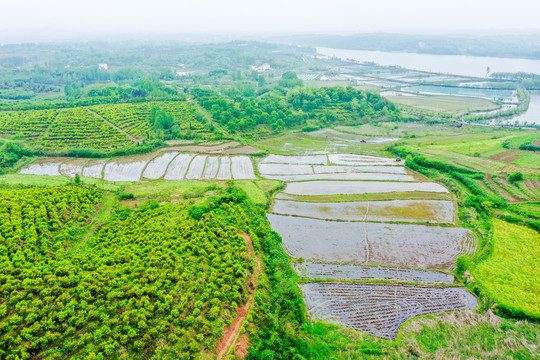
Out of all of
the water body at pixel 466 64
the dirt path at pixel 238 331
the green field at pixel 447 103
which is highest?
the water body at pixel 466 64

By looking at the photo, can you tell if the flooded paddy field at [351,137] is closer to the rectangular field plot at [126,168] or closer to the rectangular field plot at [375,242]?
the rectangular field plot at [375,242]

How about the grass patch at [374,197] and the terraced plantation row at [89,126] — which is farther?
the terraced plantation row at [89,126]

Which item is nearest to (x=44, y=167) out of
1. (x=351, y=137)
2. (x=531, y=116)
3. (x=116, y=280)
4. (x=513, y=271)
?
(x=116, y=280)

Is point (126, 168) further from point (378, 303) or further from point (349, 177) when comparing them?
point (378, 303)

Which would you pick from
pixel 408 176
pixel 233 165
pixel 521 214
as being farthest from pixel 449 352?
pixel 233 165

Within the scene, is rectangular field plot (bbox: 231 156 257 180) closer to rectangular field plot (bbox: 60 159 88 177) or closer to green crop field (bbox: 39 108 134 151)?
green crop field (bbox: 39 108 134 151)

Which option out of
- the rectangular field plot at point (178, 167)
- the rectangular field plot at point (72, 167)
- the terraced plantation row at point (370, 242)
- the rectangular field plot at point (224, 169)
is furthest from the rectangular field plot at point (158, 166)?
the terraced plantation row at point (370, 242)

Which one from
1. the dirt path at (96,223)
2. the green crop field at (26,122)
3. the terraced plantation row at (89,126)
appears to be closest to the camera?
the dirt path at (96,223)
